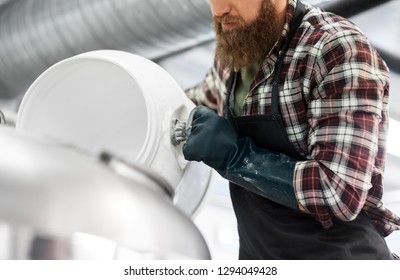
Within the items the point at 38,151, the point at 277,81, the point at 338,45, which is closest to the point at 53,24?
the point at 277,81

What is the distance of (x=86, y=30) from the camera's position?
1.52 m

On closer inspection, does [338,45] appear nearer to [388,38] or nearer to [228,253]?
[388,38]

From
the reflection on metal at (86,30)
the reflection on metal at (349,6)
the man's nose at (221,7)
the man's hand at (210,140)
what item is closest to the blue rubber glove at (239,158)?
the man's hand at (210,140)

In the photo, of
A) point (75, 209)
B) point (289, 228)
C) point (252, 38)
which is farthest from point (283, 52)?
point (75, 209)

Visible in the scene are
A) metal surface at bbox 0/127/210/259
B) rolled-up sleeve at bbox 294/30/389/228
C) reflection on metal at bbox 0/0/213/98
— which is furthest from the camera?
reflection on metal at bbox 0/0/213/98

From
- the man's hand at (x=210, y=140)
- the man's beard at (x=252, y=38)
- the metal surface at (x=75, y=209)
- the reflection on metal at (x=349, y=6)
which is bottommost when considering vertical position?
the man's hand at (x=210, y=140)

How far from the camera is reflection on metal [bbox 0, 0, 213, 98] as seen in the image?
4.67 feet

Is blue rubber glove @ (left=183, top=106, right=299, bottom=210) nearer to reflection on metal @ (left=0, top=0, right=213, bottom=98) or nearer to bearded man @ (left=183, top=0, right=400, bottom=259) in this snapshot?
bearded man @ (left=183, top=0, right=400, bottom=259)

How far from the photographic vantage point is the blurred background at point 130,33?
4.69 ft

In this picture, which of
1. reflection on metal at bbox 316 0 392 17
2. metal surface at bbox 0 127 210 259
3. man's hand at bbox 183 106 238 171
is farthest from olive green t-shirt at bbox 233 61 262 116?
metal surface at bbox 0 127 210 259

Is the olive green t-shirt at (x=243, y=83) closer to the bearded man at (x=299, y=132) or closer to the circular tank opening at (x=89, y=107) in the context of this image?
the bearded man at (x=299, y=132)

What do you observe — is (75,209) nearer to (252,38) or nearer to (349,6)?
(252,38)

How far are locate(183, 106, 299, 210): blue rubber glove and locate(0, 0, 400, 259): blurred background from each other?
0.97ft

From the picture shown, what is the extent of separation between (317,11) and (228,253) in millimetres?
759
